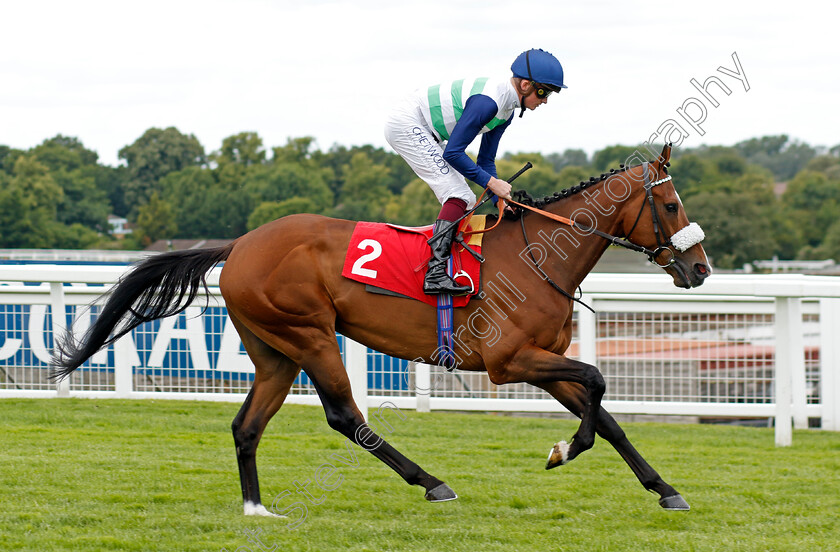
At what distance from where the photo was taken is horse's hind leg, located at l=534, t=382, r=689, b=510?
413 centimetres

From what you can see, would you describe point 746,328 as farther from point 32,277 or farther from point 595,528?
point 32,277

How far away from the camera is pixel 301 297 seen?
418 centimetres

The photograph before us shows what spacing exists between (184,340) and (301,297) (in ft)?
9.38

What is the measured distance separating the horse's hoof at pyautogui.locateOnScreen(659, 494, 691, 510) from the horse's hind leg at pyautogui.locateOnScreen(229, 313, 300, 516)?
1760mm

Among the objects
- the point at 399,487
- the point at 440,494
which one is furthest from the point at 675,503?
the point at 399,487

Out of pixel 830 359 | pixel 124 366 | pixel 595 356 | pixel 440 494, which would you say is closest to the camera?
pixel 440 494

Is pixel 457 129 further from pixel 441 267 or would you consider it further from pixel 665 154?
pixel 665 154

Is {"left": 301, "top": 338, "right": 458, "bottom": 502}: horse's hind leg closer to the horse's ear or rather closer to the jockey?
the jockey

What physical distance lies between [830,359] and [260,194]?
50551mm

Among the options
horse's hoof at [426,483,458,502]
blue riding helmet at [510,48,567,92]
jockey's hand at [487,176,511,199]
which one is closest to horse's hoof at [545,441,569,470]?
horse's hoof at [426,483,458,502]

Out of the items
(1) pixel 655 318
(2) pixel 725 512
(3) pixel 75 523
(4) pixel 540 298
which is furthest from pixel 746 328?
(3) pixel 75 523

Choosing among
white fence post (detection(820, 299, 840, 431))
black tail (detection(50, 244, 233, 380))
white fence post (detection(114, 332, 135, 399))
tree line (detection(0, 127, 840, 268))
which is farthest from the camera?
tree line (detection(0, 127, 840, 268))

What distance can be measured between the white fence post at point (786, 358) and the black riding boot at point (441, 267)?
2649mm

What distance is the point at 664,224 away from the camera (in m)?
4.12
